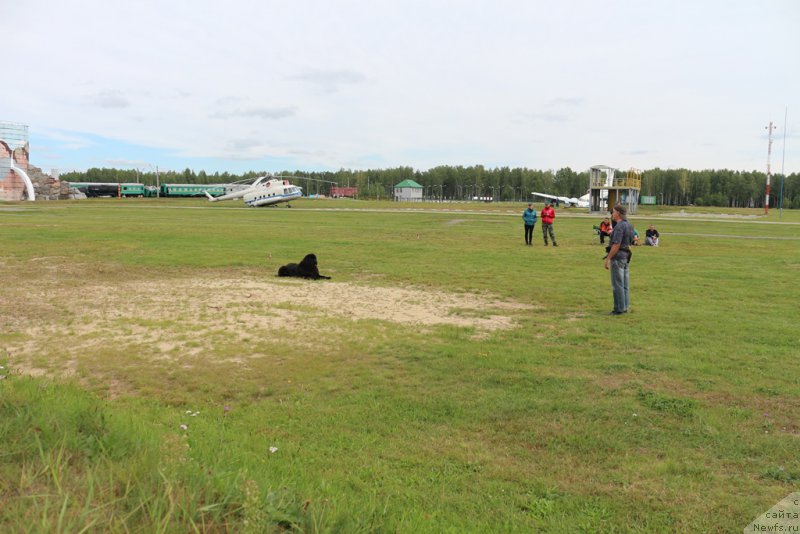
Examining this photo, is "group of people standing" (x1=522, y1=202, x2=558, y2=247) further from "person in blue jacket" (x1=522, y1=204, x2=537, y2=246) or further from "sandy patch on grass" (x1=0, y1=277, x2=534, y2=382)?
"sandy patch on grass" (x1=0, y1=277, x2=534, y2=382)

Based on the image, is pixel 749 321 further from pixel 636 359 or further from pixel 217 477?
pixel 217 477

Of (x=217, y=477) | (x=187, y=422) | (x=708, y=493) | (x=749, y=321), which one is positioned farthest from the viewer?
(x=749, y=321)

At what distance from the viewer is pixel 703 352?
773 cm

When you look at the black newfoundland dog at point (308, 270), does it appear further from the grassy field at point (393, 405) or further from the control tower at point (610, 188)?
the control tower at point (610, 188)

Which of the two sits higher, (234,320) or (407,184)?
(407,184)

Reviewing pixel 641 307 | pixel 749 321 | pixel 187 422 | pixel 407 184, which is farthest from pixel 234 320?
pixel 407 184

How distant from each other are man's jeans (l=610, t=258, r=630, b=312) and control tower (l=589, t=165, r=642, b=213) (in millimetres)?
54226

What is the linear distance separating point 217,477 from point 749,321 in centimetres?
1019

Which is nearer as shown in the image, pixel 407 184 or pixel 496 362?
pixel 496 362

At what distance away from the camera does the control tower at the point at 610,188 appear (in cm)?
6119

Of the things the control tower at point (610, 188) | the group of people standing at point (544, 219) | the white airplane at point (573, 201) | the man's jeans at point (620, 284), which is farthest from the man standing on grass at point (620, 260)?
the white airplane at point (573, 201)

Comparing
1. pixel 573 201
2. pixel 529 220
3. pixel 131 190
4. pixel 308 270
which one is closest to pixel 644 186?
pixel 573 201

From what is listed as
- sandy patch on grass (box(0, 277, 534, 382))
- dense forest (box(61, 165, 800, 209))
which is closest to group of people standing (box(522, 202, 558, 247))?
sandy patch on grass (box(0, 277, 534, 382))

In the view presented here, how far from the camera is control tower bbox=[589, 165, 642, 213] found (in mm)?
61188
